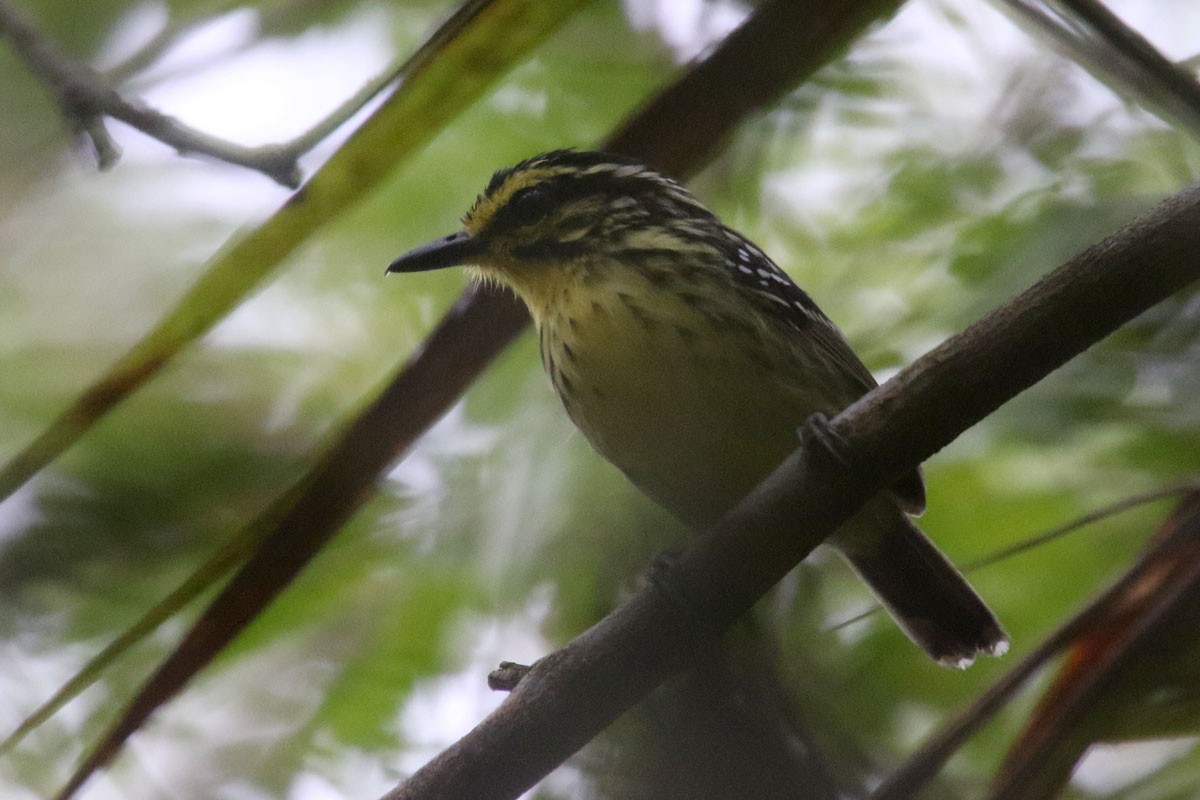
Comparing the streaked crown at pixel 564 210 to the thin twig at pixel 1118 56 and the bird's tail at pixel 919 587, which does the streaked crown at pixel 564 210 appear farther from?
the thin twig at pixel 1118 56

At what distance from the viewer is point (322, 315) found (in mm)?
4059

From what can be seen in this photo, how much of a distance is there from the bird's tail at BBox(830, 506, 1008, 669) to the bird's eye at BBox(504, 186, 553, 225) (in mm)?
1173

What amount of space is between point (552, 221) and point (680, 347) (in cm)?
66

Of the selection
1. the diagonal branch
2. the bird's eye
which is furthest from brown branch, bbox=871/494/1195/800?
the bird's eye

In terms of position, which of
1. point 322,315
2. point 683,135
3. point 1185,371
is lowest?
point 1185,371

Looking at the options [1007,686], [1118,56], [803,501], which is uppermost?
[1118,56]

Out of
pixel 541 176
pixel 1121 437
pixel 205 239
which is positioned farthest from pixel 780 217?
pixel 205 239

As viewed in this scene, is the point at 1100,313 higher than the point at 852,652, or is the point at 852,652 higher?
the point at 852,652

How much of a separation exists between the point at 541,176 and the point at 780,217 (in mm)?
760

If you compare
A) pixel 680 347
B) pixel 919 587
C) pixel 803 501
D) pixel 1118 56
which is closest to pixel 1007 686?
pixel 803 501

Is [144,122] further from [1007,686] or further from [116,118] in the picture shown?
[1007,686]

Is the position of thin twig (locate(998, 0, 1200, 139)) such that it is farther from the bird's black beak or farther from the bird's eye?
the bird's black beak

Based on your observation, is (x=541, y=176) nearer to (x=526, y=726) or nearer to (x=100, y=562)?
(x=100, y=562)

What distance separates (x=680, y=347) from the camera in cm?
321
